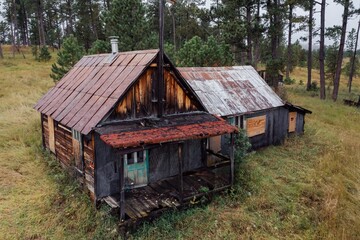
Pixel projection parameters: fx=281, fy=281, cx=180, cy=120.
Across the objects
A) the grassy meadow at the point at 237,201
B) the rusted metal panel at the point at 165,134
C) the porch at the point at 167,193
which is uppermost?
the rusted metal panel at the point at 165,134

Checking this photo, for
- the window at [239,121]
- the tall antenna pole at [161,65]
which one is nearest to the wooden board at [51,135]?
the tall antenna pole at [161,65]

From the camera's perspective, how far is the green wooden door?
8844 mm

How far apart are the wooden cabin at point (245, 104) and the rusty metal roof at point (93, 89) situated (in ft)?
→ 12.1

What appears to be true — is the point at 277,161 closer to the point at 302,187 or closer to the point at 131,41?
the point at 302,187

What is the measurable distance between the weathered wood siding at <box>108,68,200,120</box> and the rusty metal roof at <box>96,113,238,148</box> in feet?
1.10

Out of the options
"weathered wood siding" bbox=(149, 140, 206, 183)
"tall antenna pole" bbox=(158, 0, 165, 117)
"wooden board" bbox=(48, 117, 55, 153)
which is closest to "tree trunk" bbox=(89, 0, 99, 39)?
"wooden board" bbox=(48, 117, 55, 153)

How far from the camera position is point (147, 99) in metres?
8.84

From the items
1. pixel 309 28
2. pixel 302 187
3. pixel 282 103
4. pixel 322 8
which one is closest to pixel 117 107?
pixel 302 187

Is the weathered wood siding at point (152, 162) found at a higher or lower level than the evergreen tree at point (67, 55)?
lower

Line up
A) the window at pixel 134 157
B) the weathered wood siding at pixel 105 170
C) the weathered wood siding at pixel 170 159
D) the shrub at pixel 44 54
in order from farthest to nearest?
the shrub at pixel 44 54 < the weathered wood siding at pixel 170 159 < the window at pixel 134 157 < the weathered wood siding at pixel 105 170

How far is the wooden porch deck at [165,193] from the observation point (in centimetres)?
787

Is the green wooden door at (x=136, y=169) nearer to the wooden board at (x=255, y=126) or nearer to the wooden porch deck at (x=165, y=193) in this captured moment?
the wooden porch deck at (x=165, y=193)

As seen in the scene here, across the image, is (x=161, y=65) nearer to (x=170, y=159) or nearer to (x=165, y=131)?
(x=165, y=131)

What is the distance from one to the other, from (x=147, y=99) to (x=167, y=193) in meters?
3.03
